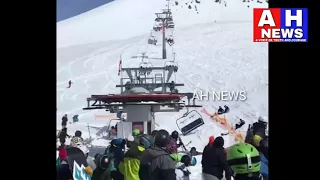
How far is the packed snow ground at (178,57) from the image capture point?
4004 mm

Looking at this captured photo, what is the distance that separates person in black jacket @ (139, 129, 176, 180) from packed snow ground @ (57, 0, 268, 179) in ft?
0.59

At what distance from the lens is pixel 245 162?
12.8ft

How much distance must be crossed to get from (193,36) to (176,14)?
22cm

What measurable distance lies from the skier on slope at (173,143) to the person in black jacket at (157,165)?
0.04 metres

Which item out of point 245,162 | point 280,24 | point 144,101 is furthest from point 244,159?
point 280,24

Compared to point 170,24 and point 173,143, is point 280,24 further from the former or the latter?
point 173,143

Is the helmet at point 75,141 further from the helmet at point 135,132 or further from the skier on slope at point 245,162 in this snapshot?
the skier on slope at point 245,162

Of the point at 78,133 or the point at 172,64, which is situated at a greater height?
the point at 172,64

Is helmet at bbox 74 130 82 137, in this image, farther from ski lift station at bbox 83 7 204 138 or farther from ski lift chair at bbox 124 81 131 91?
ski lift chair at bbox 124 81 131 91

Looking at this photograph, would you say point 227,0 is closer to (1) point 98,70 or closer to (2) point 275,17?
(2) point 275,17

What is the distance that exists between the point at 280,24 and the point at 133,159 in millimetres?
1602

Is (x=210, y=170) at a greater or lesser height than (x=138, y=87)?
lesser
